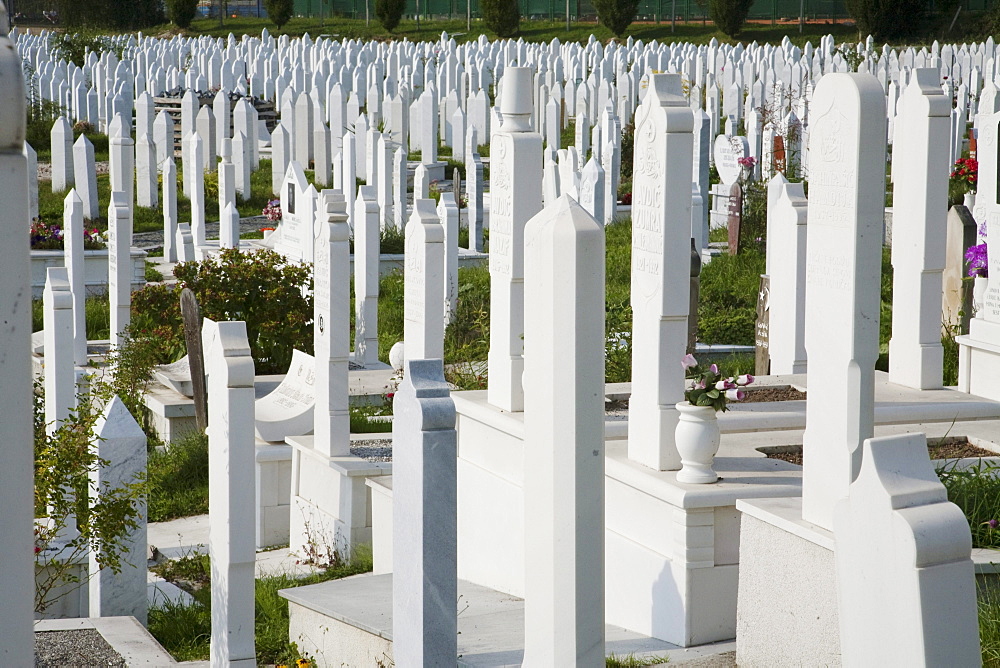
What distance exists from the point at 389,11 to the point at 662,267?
162 feet

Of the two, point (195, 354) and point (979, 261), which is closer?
point (979, 261)

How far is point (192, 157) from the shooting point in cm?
1589

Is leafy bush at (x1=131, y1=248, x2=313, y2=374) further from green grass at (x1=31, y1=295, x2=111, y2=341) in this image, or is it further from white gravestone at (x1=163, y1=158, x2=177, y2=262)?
white gravestone at (x1=163, y1=158, x2=177, y2=262)

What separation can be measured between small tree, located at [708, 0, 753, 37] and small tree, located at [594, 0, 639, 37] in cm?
306

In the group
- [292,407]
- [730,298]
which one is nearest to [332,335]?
[292,407]

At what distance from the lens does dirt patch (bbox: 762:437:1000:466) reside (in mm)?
5406

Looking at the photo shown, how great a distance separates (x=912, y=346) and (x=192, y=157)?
11.2m

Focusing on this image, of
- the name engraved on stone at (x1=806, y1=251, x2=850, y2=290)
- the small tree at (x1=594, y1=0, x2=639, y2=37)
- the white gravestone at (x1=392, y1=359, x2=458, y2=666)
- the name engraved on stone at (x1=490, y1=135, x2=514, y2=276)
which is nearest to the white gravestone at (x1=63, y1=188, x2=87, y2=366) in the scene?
the name engraved on stone at (x1=490, y1=135, x2=514, y2=276)

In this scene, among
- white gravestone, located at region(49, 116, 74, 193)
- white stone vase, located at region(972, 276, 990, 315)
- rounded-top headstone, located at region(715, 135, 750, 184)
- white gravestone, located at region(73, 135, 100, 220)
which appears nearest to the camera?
white stone vase, located at region(972, 276, 990, 315)

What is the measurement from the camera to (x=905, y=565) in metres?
1.82

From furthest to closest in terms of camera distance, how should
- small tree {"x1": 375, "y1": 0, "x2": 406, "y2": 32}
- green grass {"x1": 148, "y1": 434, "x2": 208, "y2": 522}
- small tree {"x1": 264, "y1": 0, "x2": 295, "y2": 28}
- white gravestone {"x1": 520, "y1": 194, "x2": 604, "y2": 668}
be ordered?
small tree {"x1": 264, "y1": 0, "x2": 295, "y2": 28}
small tree {"x1": 375, "y1": 0, "x2": 406, "y2": 32}
green grass {"x1": 148, "y1": 434, "x2": 208, "y2": 522}
white gravestone {"x1": 520, "y1": 194, "x2": 604, "y2": 668}

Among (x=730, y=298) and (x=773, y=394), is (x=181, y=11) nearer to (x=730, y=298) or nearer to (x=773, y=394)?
(x=730, y=298)

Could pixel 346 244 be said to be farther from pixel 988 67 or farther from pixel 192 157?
pixel 988 67

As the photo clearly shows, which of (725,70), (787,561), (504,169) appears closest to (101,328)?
(504,169)
